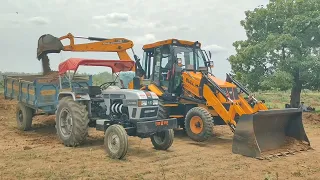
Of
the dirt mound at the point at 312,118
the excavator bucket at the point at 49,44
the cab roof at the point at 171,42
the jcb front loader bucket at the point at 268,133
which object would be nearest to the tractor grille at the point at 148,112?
the jcb front loader bucket at the point at 268,133

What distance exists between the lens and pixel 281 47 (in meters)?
17.0

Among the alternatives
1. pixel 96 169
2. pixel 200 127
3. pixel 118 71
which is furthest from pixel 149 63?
pixel 96 169

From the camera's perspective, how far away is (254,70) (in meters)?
17.8

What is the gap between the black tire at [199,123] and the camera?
938 cm

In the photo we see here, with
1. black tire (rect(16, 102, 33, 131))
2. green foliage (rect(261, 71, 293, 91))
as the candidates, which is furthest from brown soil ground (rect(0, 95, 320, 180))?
green foliage (rect(261, 71, 293, 91))

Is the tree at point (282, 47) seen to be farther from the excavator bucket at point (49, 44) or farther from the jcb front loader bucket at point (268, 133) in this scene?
the excavator bucket at point (49, 44)

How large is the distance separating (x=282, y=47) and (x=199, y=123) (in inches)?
366

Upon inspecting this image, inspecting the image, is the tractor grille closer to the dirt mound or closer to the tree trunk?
the dirt mound

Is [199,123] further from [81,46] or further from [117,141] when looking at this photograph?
[81,46]

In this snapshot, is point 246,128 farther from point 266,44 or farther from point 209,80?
point 266,44

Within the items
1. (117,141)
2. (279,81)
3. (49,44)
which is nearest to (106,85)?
(117,141)

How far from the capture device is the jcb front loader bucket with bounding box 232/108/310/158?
783 cm

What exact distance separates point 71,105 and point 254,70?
1175 cm

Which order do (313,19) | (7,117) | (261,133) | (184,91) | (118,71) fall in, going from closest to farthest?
(261,133) → (118,71) → (184,91) → (7,117) → (313,19)
